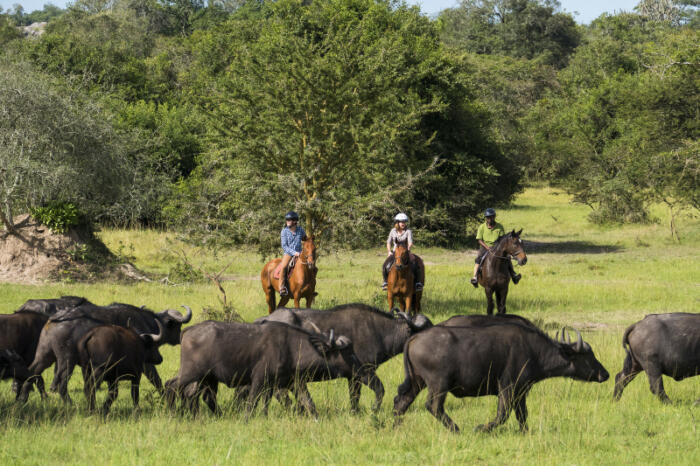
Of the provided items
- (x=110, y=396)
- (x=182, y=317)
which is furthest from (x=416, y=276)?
(x=110, y=396)

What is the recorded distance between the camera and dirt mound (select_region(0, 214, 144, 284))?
22.2 m

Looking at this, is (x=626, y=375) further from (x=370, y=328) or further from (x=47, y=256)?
(x=47, y=256)

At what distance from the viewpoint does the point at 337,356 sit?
8812 millimetres

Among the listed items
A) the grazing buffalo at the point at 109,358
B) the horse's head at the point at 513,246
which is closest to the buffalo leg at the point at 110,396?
the grazing buffalo at the point at 109,358

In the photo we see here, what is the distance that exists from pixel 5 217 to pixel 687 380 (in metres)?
18.7

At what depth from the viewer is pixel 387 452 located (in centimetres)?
729

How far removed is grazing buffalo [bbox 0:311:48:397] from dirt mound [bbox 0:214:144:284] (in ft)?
40.3

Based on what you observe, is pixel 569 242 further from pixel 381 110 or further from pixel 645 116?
pixel 381 110

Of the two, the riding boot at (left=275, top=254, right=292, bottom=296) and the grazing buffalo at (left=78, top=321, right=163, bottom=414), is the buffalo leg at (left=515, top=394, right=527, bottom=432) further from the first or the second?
the riding boot at (left=275, top=254, right=292, bottom=296)

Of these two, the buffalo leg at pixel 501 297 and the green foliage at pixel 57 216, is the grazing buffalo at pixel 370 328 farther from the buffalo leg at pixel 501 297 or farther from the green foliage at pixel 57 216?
the green foliage at pixel 57 216

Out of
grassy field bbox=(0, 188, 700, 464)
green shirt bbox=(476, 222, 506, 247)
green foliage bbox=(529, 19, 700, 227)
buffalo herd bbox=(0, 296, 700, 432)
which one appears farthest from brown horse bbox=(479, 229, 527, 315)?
green foliage bbox=(529, 19, 700, 227)

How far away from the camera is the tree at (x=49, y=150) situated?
2327 centimetres

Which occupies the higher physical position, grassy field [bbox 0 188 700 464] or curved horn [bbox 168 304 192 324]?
curved horn [bbox 168 304 192 324]

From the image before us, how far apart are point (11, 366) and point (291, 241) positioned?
733 cm
